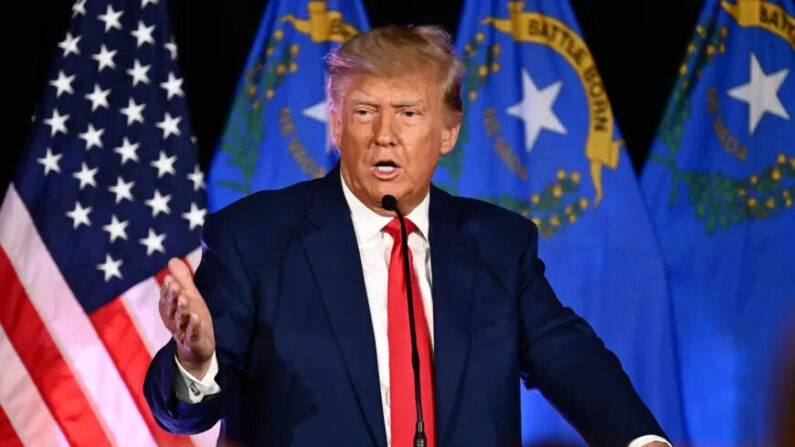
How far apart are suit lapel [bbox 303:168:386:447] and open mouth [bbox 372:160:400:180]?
0.31 ft

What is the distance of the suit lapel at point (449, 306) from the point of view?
1.98 meters

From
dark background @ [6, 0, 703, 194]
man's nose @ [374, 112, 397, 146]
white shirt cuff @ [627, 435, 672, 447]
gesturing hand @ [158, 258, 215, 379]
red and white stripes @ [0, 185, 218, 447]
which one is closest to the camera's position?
gesturing hand @ [158, 258, 215, 379]

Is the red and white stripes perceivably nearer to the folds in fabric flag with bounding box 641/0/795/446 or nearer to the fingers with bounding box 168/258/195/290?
the folds in fabric flag with bounding box 641/0/795/446

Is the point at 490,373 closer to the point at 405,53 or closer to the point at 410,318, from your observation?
the point at 410,318

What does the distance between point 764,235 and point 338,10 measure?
1.70m

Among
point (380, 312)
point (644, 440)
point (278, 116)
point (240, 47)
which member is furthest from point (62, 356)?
point (644, 440)

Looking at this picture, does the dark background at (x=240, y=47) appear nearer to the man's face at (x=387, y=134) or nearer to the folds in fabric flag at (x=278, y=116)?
the folds in fabric flag at (x=278, y=116)

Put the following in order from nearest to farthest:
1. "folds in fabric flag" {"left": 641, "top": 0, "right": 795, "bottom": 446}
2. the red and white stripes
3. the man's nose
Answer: the man's nose, the red and white stripes, "folds in fabric flag" {"left": 641, "top": 0, "right": 795, "bottom": 446}

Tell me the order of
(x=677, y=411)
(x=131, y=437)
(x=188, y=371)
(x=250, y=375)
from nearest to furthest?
(x=188, y=371) → (x=250, y=375) → (x=131, y=437) → (x=677, y=411)

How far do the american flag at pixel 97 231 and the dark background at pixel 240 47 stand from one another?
121mm

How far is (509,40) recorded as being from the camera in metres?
4.04

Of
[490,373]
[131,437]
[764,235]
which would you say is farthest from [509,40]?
[490,373]

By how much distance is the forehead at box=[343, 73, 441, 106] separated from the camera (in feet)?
7.05

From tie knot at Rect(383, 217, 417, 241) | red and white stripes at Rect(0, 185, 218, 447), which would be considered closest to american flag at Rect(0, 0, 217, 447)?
red and white stripes at Rect(0, 185, 218, 447)
